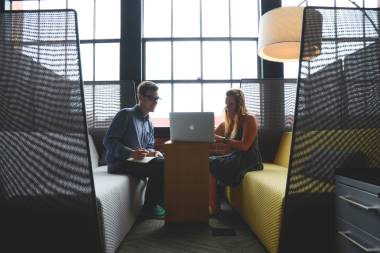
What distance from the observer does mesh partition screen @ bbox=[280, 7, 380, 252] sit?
4.78ft

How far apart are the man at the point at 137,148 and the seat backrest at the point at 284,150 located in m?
1.15

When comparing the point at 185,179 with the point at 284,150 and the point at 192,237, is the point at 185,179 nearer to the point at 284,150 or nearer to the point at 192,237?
the point at 192,237

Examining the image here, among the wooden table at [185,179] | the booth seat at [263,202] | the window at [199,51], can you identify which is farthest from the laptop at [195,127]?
the window at [199,51]

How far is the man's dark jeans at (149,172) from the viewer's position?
8.12 feet

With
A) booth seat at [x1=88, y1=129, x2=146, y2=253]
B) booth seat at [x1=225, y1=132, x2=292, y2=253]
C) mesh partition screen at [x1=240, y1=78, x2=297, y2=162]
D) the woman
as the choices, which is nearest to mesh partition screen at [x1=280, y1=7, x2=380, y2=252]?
booth seat at [x1=225, y1=132, x2=292, y2=253]

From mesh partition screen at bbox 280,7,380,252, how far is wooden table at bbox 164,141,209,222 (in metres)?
0.99

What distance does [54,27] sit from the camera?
4.90 ft

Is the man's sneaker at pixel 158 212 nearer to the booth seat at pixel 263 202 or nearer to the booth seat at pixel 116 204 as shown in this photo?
the booth seat at pixel 116 204

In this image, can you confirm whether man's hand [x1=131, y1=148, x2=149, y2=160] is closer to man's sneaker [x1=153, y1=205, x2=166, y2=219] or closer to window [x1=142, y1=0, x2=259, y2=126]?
man's sneaker [x1=153, y1=205, x2=166, y2=219]

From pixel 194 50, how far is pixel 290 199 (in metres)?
2.62

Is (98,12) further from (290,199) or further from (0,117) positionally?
(290,199)

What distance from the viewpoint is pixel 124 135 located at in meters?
2.59

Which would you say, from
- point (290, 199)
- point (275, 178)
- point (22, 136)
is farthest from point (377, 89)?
point (22, 136)

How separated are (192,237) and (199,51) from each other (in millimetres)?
2286
